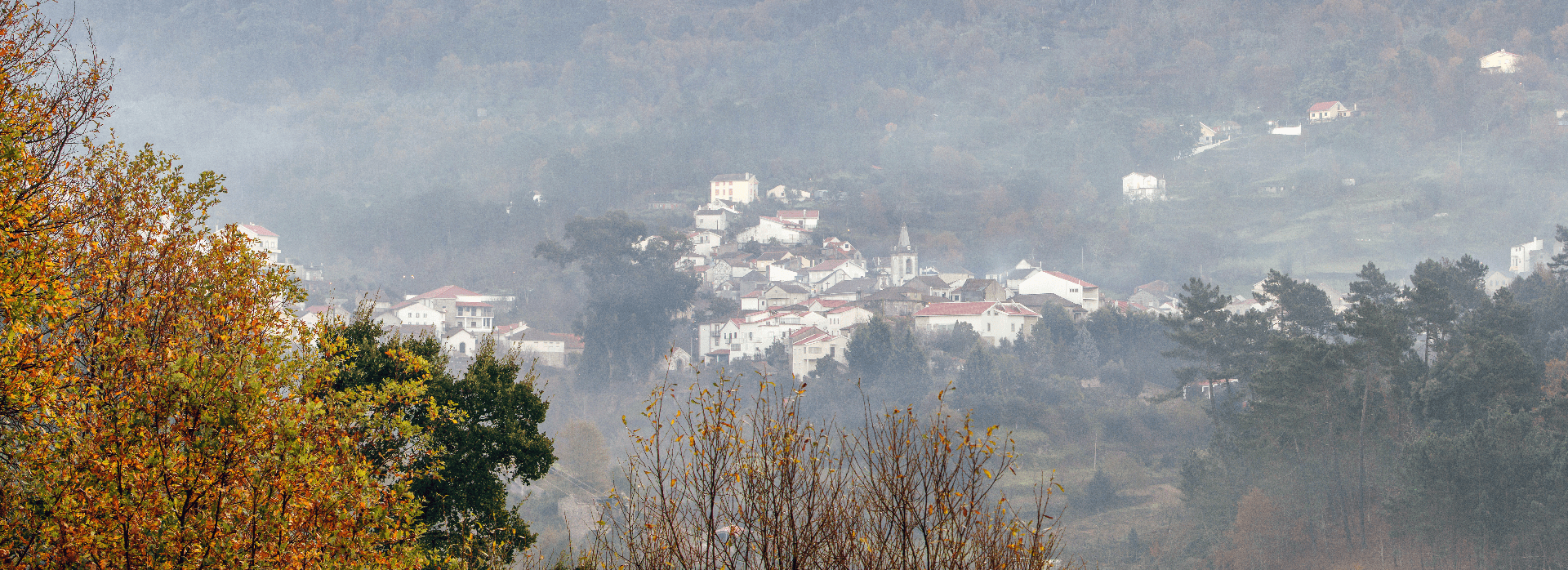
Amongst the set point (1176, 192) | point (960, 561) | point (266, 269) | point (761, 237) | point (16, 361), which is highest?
point (1176, 192)

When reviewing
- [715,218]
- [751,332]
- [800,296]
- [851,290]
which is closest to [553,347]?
[751,332]

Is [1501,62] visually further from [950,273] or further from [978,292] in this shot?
[978,292]

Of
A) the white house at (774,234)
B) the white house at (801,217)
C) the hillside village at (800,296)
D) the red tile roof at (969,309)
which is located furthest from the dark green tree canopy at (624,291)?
the white house at (801,217)

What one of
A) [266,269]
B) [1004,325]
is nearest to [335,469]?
[266,269]

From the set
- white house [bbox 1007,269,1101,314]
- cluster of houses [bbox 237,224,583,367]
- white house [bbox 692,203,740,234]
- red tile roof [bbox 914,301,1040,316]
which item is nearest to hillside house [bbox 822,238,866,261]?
white house [bbox 692,203,740,234]

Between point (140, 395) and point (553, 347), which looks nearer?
point (140, 395)

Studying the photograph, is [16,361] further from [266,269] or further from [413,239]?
[413,239]

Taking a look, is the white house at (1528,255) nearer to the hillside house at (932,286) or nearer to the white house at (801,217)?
the hillside house at (932,286)
